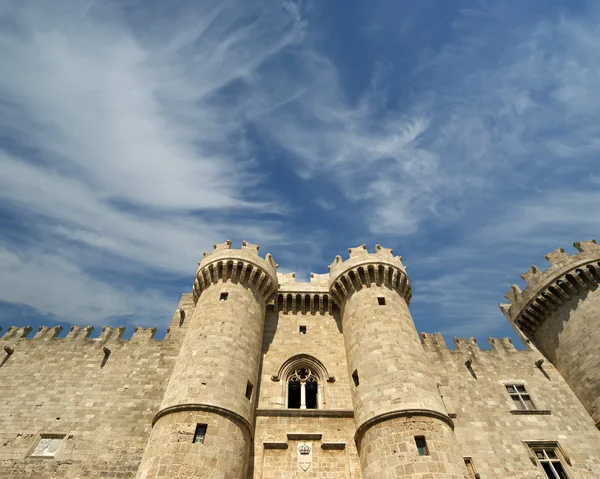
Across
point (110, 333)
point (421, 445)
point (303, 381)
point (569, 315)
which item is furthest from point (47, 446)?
point (569, 315)

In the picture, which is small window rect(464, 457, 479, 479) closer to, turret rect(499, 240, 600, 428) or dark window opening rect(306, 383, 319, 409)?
dark window opening rect(306, 383, 319, 409)

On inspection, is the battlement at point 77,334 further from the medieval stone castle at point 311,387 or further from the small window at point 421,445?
the small window at point 421,445

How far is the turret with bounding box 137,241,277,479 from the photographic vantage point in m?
10.8

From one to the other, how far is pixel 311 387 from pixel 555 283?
39.9 ft

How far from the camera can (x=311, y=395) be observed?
15.2m

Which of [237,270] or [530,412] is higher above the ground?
[237,270]

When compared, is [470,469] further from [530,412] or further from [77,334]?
[77,334]

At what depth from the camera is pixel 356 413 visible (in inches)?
524

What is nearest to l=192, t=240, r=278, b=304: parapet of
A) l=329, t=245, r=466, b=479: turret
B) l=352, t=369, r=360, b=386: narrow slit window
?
l=329, t=245, r=466, b=479: turret

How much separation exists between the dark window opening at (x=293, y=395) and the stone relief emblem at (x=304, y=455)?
74.5 inches

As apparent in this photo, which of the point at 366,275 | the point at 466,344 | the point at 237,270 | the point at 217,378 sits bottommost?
the point at 217,378

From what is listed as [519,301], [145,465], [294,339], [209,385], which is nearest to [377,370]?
[294,339]

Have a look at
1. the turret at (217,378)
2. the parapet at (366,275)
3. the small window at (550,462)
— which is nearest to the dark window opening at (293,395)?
the turret at (217,378)

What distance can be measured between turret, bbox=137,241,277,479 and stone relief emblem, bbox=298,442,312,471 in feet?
5.87
